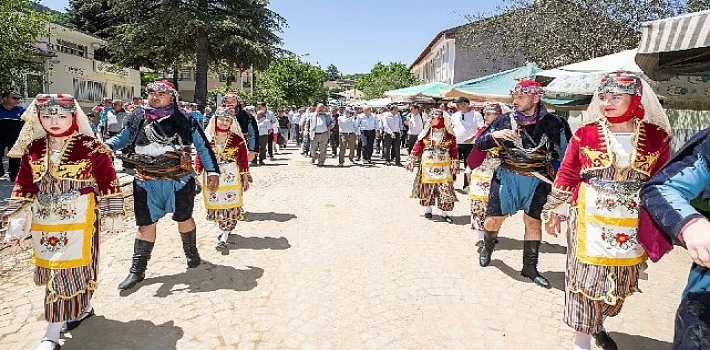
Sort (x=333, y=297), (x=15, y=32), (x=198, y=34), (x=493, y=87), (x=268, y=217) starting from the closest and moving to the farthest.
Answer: (x=333, y=297)
(x=268, y=217)
(x=15, y=32)
(x=493, y=87)
(x=198, y=34)

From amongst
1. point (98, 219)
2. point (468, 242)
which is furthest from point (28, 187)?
point (468, 242)

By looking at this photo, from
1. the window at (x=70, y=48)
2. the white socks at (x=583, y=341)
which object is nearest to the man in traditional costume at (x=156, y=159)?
the white socks at (x=583, y=341)

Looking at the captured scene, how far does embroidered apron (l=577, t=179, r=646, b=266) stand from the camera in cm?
309

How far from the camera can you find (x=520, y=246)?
629 cm

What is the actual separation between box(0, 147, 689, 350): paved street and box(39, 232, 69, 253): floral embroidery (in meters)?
0.76

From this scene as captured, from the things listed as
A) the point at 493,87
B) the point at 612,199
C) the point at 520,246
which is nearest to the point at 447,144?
the point at 520,246

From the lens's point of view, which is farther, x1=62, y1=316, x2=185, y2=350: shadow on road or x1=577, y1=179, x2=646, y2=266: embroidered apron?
x1=62, y1=316, x2=185, y2=350: shadow on road

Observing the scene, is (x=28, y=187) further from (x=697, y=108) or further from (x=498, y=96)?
(x=498, y=96)

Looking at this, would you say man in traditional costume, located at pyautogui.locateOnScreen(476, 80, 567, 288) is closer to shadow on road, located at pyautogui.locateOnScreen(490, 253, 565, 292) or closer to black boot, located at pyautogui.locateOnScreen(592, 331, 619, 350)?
Answer: shadow on road, located at pyautogui.locateOnScreen(490, 253, 565, 292)

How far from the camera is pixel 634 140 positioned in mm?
3143

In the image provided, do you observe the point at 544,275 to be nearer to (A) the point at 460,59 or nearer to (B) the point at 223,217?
(B) the point at 223,217

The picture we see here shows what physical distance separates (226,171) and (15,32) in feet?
32.5

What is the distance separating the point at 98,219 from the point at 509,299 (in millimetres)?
3558

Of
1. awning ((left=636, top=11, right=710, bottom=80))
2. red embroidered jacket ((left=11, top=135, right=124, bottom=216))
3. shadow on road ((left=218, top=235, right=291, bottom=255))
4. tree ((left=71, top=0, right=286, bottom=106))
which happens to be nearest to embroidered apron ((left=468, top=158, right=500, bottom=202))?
awning ((left=636, top=11, right=710, bottom=80))
